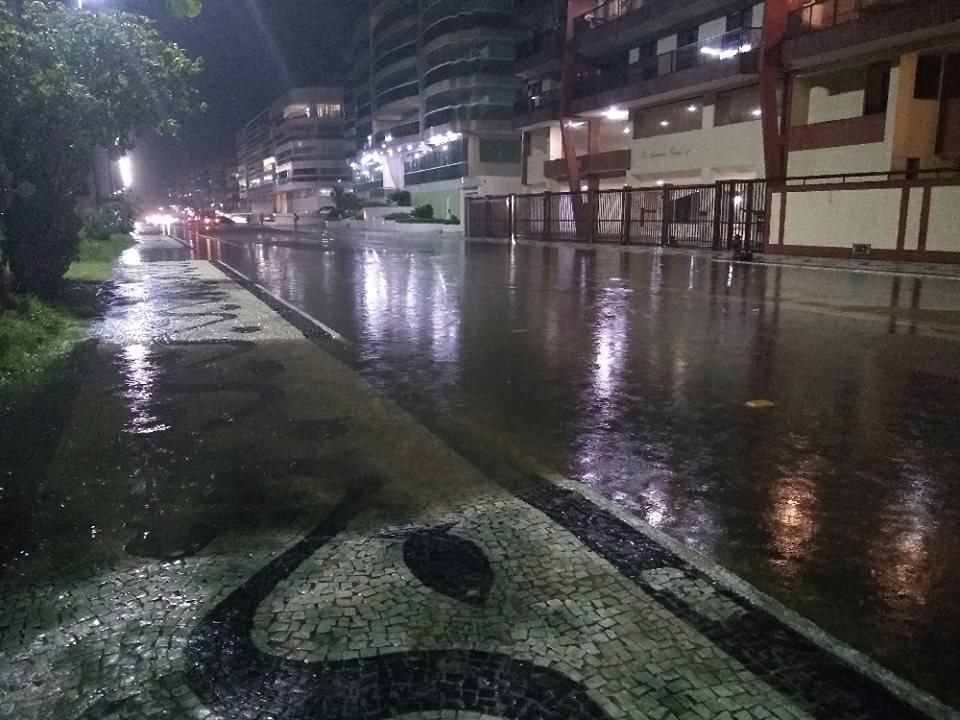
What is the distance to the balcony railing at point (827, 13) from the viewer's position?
25.0 metres

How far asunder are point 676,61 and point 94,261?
25857 mm

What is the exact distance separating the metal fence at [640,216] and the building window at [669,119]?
4413mm

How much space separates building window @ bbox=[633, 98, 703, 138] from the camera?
37.2 m

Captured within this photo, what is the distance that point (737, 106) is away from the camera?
34094 mm

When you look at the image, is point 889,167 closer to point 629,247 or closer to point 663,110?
point 629,247

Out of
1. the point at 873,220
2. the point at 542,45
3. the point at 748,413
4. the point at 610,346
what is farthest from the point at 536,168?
the point at 748,413

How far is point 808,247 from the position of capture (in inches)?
1057

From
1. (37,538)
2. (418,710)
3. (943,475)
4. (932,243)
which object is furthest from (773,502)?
(932,243)

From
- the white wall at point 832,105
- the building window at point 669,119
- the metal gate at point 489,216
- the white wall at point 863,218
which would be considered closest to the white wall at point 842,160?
the white wall at point 832,105

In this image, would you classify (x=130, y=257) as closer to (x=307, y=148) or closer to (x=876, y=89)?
(x=876, y=89)

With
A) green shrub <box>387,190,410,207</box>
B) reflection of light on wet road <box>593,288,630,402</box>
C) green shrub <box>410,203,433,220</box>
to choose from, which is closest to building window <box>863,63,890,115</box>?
reflection of light on wet road <box>593,288,630,402</box>

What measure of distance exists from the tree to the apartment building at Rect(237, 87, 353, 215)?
106 metres

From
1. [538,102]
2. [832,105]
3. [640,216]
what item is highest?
[538,102]

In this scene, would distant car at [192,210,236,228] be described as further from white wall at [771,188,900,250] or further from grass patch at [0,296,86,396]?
grass patch at [0,296,86,396]
